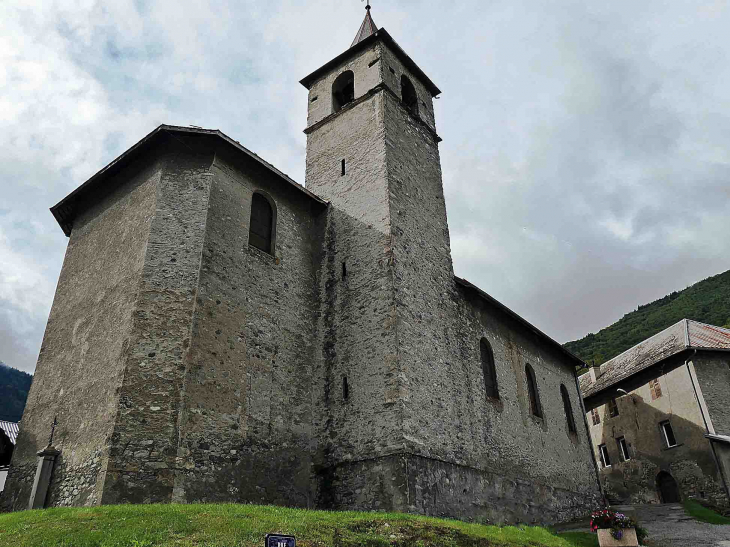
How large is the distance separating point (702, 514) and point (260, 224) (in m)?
19.3

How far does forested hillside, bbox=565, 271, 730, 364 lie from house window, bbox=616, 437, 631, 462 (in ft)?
69.1

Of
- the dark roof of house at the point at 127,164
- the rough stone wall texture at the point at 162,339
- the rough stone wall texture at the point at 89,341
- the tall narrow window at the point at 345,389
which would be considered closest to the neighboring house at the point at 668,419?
the tall narrow window at the point at 345,389

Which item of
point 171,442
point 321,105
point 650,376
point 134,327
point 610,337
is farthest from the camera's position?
point 610,337

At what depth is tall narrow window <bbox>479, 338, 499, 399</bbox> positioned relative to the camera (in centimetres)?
1908

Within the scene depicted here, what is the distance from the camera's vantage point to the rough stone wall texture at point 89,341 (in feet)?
40.6

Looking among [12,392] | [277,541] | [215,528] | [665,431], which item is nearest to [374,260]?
[215,528]

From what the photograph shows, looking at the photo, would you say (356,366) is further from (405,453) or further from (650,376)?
(650,376)

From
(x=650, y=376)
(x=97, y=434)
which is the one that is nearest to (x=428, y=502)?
(x=97, y=434)

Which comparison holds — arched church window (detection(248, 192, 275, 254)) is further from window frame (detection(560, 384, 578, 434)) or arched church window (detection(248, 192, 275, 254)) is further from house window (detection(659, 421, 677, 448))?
house window (detection(659, 421, 677, 448))

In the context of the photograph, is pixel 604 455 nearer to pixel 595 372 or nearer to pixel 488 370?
pixel 595 372

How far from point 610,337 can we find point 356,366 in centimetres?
5644

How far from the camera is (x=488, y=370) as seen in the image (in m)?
19.6

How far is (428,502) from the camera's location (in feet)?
44.6

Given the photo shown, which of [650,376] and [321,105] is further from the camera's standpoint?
[650,376]
